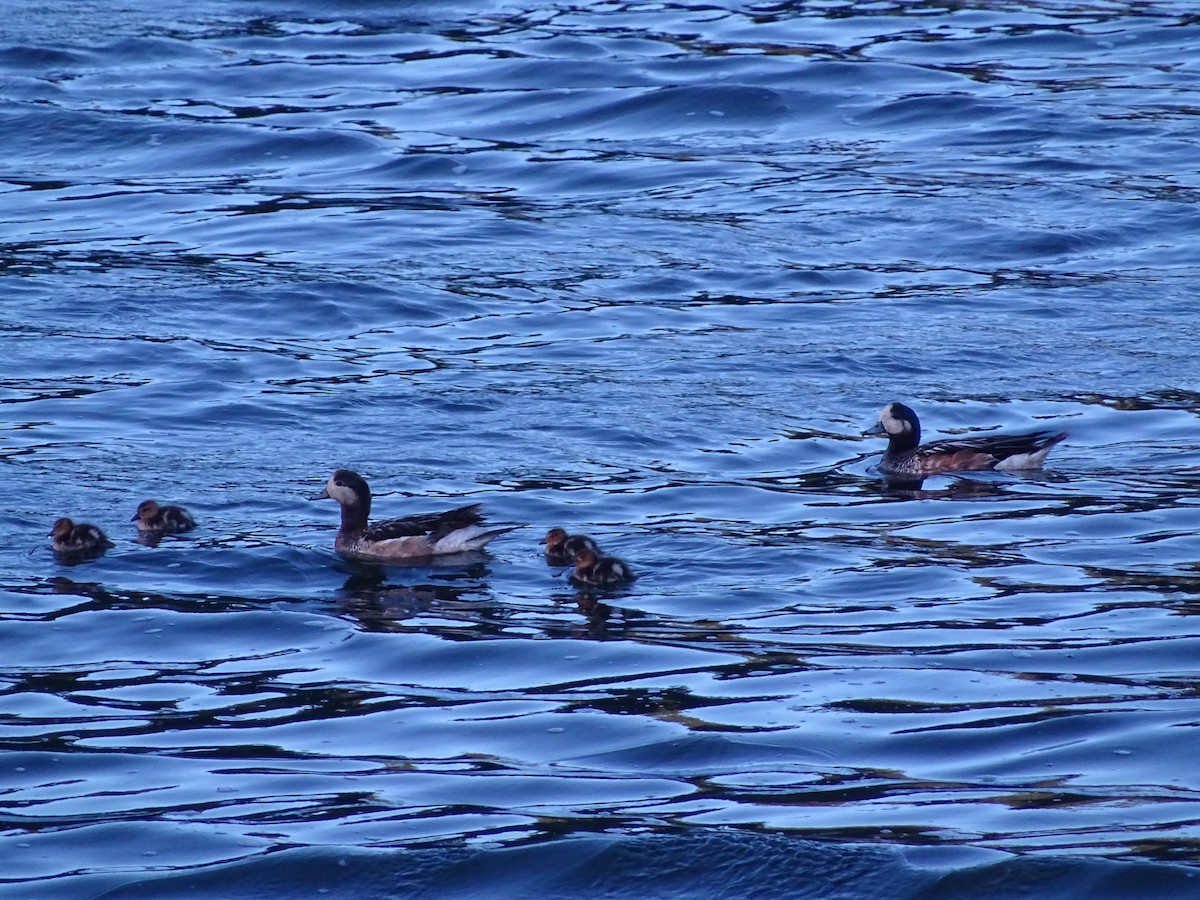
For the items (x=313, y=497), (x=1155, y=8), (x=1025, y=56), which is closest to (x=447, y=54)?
(x=1025, y=56)

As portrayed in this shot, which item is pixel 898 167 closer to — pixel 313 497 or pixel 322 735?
pixel 313 497

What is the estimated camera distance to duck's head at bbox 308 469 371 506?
1273 cm

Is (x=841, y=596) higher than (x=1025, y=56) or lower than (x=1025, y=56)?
lower

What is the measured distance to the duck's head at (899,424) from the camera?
14.4 meters

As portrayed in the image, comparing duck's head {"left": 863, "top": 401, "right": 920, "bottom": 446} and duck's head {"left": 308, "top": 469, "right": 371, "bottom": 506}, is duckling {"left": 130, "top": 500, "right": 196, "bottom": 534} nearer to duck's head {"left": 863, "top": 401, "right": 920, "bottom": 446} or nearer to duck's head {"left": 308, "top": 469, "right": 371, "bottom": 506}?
duck's head {"left": 308, "top": 469, "right": 371, "bottom": 506}

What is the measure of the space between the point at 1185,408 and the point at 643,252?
6632 millimetres

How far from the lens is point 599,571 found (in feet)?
37.6

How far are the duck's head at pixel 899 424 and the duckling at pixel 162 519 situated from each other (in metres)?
4.85

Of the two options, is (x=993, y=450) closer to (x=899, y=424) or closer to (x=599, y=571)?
(x=899, y=424)

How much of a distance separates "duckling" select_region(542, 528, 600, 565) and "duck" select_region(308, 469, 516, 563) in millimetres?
381

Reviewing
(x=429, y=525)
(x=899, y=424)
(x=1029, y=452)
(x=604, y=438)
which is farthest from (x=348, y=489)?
(x=1029, y=452)

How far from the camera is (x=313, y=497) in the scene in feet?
44.5

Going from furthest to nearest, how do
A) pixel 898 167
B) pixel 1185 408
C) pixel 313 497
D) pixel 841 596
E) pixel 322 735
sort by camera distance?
pixel 898 167, pixel 1185 408, pixel 313 497, pixel 841 596, pixel 322 735

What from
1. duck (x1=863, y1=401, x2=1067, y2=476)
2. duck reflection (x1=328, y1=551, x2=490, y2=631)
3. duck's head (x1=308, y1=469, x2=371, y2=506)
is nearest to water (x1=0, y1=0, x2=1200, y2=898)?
duck reflection (x1=328, y1=551, x2=490, y2=631)
